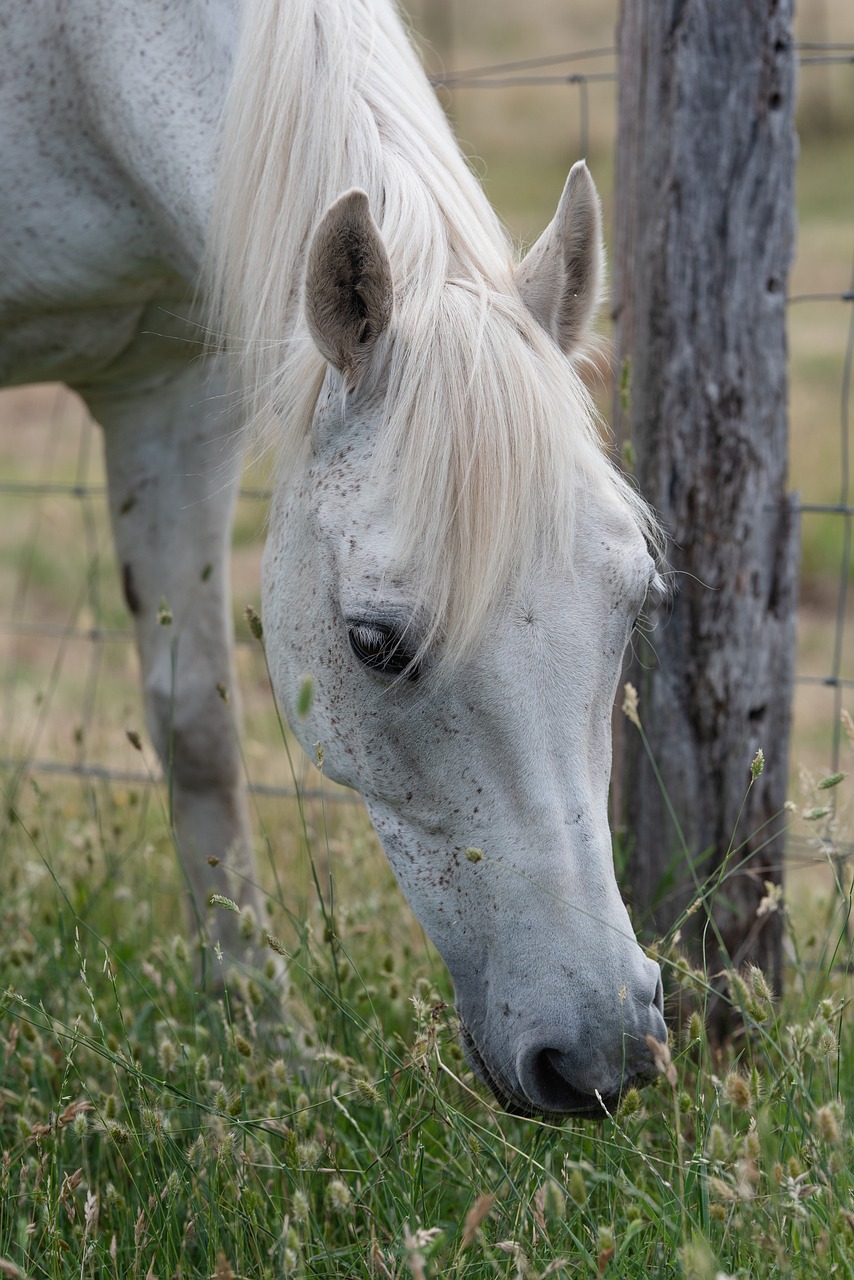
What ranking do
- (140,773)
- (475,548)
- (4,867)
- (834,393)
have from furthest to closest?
(834,393) < (140,773) < (4,867) < (475,548)

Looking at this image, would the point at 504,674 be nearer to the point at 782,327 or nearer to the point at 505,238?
the point at 505,238

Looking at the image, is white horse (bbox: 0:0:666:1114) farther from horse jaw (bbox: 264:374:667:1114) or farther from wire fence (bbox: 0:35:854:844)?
wire fence (bbox: 0:35:854:844)

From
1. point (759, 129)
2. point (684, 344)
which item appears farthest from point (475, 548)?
point (759, 129)

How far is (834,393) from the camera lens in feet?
28.0

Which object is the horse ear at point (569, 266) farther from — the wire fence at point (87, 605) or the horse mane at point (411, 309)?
the wire fence at point (87, 605)

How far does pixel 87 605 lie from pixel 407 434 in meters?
4.57

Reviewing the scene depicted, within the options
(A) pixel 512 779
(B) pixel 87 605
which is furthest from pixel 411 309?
(B) pixel 87 605

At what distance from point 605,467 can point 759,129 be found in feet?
3.31

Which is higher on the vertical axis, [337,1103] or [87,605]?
[87,605]

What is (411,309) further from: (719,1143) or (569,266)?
(719,1143)

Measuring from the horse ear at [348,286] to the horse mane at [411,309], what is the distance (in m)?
0.04

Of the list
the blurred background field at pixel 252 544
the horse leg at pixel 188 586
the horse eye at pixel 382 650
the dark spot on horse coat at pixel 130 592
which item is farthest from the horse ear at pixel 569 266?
the dark spot on horse coat at pixel 130 592

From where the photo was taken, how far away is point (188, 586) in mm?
2717

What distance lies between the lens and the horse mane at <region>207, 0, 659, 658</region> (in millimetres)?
1481
